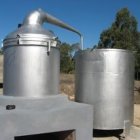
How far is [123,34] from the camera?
36469mm

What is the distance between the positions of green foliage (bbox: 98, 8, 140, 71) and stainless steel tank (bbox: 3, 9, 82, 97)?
2880 centimetres

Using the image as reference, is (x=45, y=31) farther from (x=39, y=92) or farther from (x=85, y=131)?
(x=85, y=131)

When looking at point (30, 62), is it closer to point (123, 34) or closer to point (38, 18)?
point (38, 18)

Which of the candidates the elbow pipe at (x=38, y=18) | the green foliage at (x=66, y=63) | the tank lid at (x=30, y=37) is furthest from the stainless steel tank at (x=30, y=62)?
the green foliage at (x=66, y=63)

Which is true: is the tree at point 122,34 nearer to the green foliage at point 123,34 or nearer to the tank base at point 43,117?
the green foliage at point 123,34

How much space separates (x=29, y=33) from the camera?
6.03 meters

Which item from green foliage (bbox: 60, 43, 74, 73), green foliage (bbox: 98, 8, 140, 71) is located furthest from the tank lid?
green foliage (bbox: 98, 8, 140, 71)

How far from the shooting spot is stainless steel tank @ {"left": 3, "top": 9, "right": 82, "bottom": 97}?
5910 millimetres

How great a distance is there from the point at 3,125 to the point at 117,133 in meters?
3.14

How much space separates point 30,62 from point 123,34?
3145 centimetres

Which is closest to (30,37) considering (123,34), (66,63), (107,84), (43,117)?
(43,117)

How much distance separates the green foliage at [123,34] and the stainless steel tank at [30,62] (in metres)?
28.8

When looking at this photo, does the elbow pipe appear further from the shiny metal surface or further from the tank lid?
the shiny metal surface

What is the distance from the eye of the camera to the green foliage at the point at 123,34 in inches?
1405
